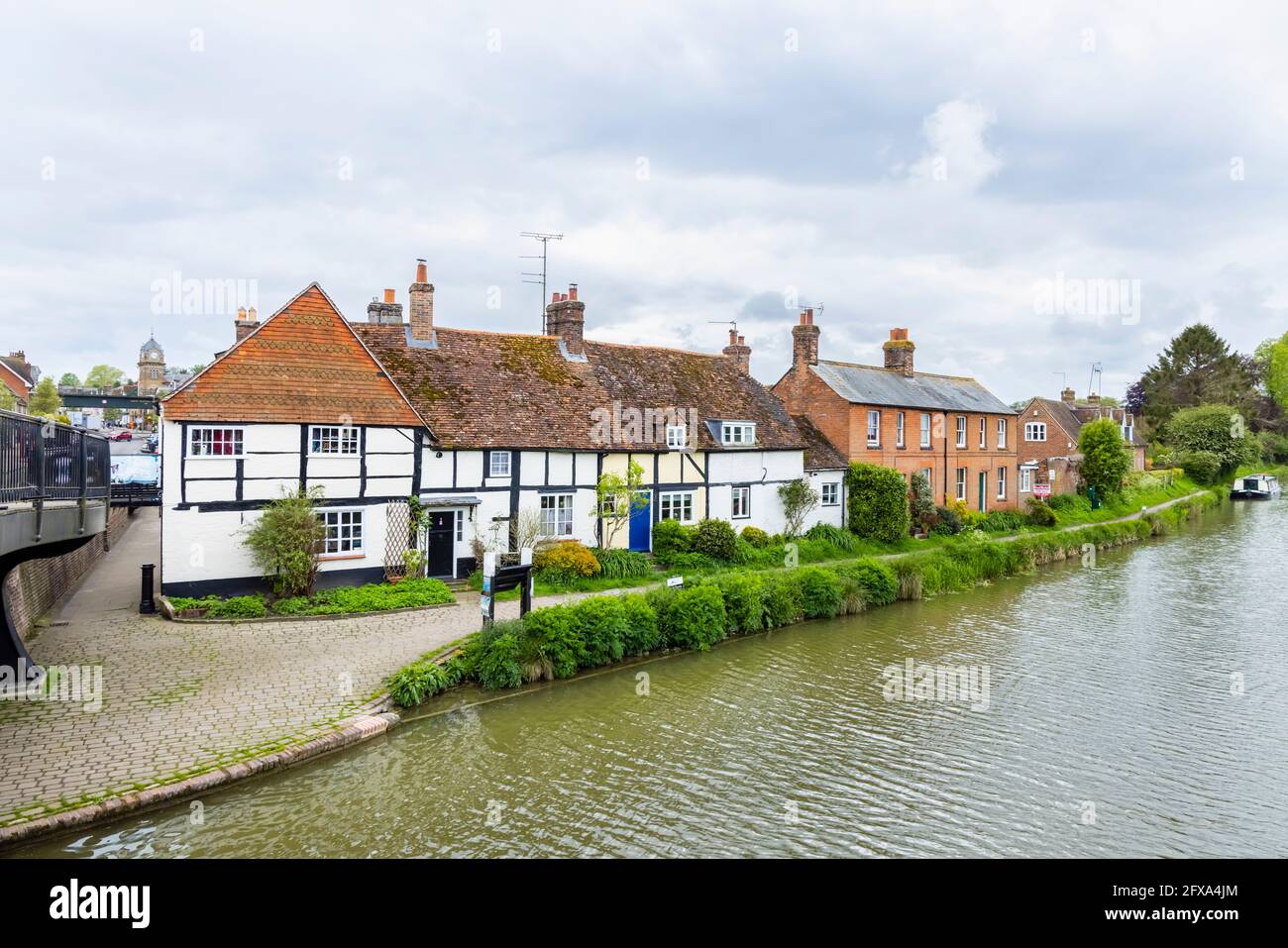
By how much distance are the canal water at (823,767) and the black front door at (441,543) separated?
754 cm

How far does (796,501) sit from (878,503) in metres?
4.03

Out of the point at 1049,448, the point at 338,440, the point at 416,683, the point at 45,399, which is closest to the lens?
the point at 416,683

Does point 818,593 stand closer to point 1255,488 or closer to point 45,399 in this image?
point 1255,488

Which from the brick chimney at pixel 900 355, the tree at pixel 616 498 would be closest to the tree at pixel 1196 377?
the brick chimney at pixel 900 355

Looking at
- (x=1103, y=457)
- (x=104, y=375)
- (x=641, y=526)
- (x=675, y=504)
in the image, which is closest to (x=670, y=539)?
(x=641, y=526)

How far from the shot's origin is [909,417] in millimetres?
34812

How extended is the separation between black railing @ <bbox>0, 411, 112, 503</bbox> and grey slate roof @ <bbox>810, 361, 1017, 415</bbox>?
25855mm

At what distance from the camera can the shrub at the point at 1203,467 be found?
61.7 meters

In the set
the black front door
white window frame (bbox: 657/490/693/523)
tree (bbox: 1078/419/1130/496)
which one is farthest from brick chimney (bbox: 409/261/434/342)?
tree (bbox: 1078/419/1130/496)

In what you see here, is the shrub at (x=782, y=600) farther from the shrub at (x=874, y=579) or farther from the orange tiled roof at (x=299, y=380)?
the orange tiled roof at (x=299, y=380)

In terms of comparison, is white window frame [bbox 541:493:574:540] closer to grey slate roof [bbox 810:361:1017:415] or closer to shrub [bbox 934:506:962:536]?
grey slate roof [bbox 810:361:1017:415]
